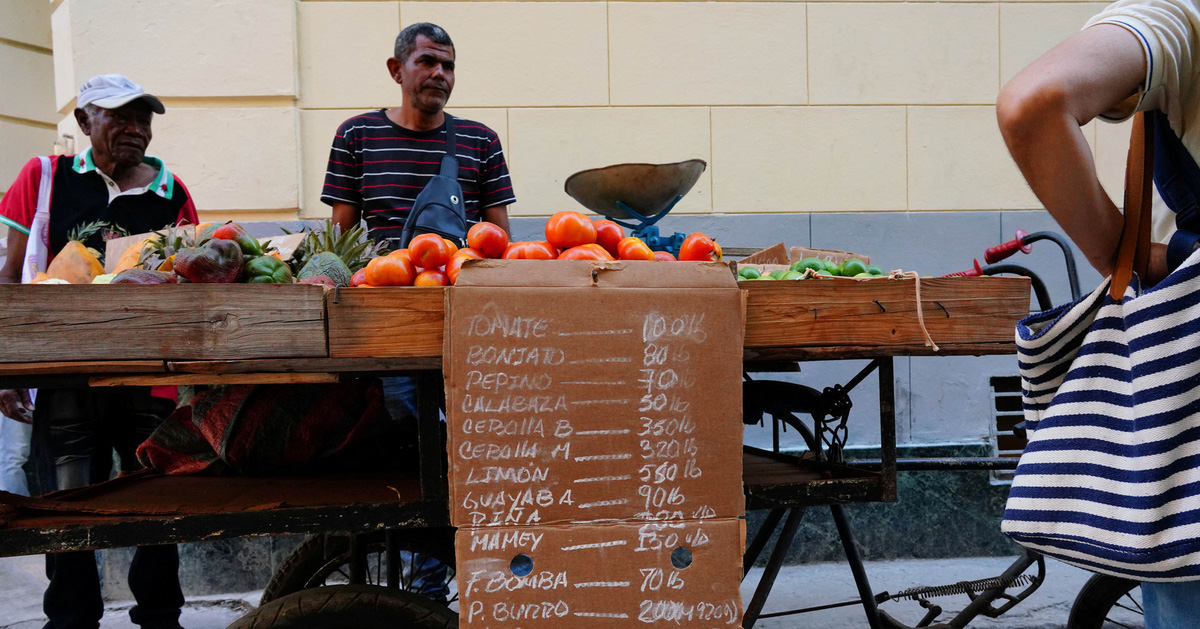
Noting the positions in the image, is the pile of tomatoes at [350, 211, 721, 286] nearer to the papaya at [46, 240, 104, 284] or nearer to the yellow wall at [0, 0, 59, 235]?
the papaya at [46, 240, 104, 284]

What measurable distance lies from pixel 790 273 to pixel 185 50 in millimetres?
3385

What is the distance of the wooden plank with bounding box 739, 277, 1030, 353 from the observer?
1.61 meters

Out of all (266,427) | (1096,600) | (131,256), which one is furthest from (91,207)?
(1096,600)

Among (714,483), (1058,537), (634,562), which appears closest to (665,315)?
(714,483)

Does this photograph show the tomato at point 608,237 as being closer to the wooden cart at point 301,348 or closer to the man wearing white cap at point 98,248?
the wooden cart at point 301,348

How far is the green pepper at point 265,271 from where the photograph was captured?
185cm

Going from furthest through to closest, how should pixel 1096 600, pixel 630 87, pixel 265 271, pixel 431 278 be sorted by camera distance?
pixel 630 87 < pixel 1096 600 < pixel 265 271 < pixel 431 278

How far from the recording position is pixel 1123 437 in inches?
42.9

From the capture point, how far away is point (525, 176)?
4.05 meters

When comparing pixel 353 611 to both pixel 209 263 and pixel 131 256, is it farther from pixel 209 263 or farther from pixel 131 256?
pixel 131 256

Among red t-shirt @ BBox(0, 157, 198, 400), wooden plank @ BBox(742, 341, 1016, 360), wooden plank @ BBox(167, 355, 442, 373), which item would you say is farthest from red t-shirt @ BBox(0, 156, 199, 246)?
wooden plank @ BBox(742, 341, 1016, 360)

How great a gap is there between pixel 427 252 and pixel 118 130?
1.83 m

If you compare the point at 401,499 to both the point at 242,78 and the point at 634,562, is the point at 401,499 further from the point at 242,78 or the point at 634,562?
the point at 242,78

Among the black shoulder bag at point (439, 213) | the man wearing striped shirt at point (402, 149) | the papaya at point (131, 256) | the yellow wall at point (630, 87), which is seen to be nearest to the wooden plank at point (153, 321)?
the papaya at point (131, 256)
